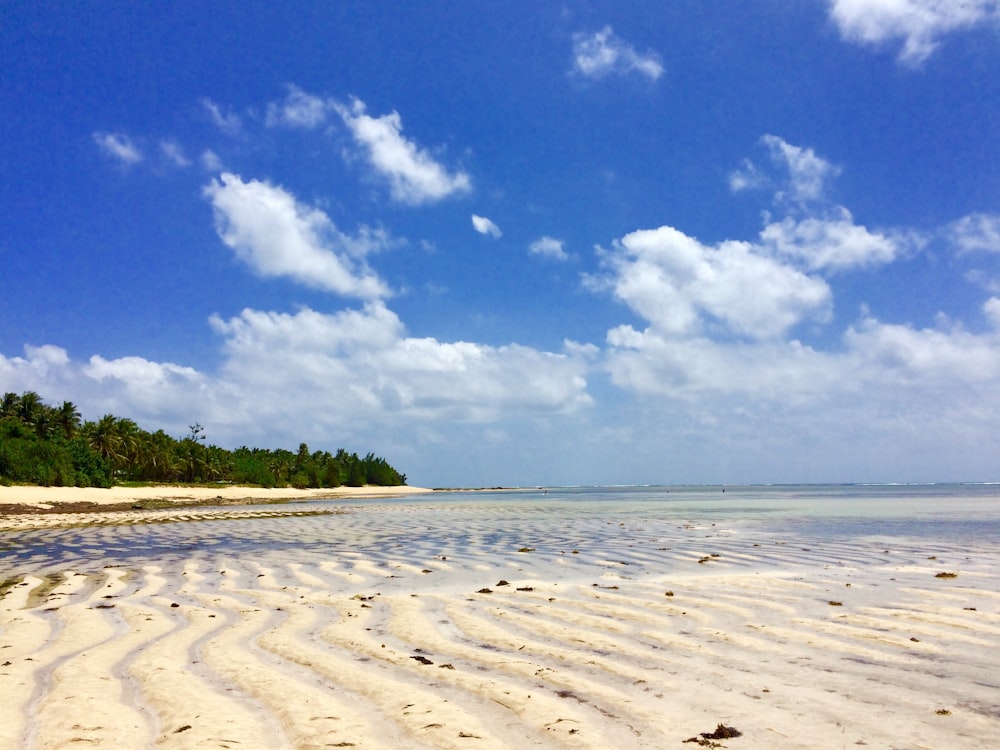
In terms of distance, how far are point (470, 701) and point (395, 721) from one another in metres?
0.68

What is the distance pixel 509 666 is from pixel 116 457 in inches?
3724

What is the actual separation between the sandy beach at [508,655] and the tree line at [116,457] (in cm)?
5259

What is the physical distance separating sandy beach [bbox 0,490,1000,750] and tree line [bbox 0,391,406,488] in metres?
52.6

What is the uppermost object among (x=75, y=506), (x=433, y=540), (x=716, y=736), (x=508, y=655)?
(x=716, y=736)

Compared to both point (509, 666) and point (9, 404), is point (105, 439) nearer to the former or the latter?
point (9, 404)

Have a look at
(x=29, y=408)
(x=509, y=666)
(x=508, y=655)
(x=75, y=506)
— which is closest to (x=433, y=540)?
(x=508, y=655)

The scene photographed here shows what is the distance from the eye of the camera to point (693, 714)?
15.4ft

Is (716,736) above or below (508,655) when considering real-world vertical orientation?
above

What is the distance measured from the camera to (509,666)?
6016 millimetres

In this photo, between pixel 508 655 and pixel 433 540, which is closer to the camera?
pixel 508 655

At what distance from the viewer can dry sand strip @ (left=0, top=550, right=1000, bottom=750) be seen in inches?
173

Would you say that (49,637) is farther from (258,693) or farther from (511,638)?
(511,638)

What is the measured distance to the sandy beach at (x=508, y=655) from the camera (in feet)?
14.5

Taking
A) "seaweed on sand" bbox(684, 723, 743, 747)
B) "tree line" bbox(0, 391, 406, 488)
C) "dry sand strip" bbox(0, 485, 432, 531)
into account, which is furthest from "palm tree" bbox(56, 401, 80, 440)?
"seaweed on sand" bbox(684, 723, 743, 747)
